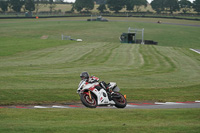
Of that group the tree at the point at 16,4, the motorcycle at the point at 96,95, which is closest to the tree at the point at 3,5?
the tree at the point at 16,4

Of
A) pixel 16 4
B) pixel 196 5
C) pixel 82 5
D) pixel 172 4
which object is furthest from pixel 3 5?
pixel 196 5

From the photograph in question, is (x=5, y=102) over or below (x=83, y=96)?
below

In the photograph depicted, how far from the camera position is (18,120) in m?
10.8

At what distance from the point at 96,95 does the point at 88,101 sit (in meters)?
0.45

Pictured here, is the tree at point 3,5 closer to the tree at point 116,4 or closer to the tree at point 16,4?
the tree at point 16,4

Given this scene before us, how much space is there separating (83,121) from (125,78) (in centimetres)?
1294

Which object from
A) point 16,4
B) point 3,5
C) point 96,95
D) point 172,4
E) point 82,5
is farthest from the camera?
point 82,5

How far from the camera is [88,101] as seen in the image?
44.8ft

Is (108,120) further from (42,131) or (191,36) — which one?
(191,36)

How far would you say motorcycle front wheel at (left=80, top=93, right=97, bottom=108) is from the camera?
13.5 meters

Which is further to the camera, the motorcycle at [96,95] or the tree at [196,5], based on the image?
the tree at [196,5]

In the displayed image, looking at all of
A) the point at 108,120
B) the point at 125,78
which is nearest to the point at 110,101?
the point at 108,120

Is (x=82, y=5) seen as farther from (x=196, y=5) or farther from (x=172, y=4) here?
(x=196, y=5)

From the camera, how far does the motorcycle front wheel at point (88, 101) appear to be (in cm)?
1350
